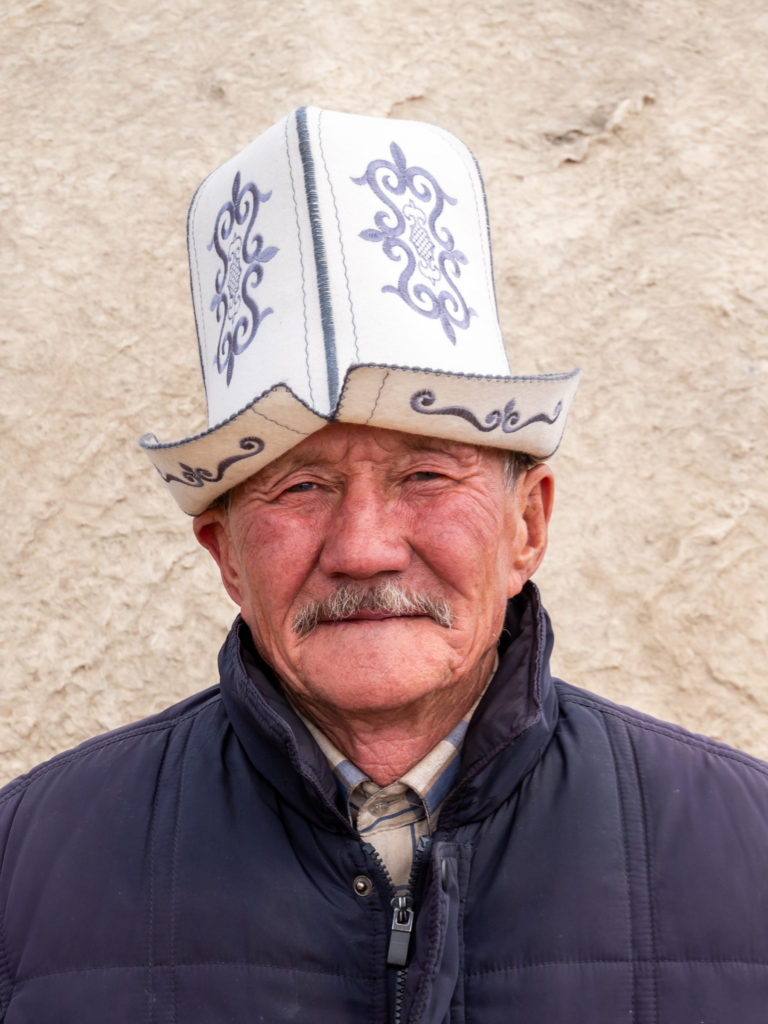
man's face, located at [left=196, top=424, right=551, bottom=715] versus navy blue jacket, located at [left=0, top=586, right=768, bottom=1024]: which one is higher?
man's face, located at [left=196, top=424, right=551, bottom=715]

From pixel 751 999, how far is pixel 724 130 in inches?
118

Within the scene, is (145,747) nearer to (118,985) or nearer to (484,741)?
(118,985)

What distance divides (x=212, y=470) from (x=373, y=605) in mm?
345

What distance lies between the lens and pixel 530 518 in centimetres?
200

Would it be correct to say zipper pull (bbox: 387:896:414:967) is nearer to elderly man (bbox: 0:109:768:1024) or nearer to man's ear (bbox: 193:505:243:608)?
elderly man (bbox: 0:109:768:1024)

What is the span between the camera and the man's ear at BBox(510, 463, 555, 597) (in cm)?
193

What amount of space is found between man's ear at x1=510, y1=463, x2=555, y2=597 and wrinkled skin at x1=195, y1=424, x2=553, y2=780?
0.07 m

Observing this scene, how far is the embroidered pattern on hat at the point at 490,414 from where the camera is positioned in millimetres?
1664

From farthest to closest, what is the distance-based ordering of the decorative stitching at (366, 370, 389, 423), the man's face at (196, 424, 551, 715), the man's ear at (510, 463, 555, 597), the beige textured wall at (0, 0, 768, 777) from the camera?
the beige textured wall at (0, 0, 768, 777), the man's ear at (510, 463, 555, 597), the man's face at (196, 424, 551, 715), the decorative stitching at (366, 370, 389, 423)

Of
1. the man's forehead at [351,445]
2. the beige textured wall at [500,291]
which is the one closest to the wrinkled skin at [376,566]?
the man's forehead at [351,445]

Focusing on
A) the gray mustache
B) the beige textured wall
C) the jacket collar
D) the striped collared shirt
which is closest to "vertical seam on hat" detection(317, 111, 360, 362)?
the gray mustache

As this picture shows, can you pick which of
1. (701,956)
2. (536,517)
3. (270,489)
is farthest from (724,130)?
(701,956)

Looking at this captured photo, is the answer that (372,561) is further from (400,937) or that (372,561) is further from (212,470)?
(400,937)

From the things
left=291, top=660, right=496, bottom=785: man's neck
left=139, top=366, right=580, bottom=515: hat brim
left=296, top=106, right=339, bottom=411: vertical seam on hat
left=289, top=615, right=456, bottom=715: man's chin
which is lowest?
left=291, top=660, right=496, bottom=785: man's neck
